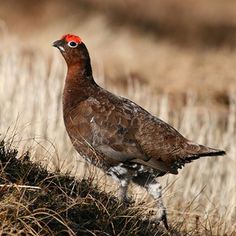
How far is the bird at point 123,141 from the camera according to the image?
631 centimetres

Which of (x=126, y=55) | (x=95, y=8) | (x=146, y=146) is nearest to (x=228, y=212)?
(x=146, y=146)

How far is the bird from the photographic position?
6.31 m

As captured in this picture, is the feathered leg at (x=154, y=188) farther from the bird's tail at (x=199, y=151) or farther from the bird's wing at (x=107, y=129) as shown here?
the bird's tail at (x=199, y=151)

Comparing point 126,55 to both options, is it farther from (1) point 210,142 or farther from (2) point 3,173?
(2) point 3,173

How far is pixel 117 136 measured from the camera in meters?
6.38

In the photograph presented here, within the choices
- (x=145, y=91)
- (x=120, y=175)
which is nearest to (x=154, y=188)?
(x=120, y=175)

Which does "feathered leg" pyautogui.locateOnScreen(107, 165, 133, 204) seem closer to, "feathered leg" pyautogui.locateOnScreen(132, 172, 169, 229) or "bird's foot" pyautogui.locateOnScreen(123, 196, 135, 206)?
"feathered leg" pyautogui.locateOnScreen(132, 172, 169, 229)

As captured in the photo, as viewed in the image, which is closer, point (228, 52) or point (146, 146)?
point (146, 146)

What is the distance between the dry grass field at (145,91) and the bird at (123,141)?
13 cm

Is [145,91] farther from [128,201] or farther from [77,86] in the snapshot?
[128,201]

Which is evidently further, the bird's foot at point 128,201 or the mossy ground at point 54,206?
the bird's foot at point 128,201

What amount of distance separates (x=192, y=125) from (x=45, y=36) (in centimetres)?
979

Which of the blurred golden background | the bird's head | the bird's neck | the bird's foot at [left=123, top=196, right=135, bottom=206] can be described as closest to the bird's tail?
the bird's foot at [left=123, top=196, right=135, bottom=206]

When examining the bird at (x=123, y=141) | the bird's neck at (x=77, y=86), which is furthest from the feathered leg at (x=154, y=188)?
the bird's neck at (x=77, y=86)
